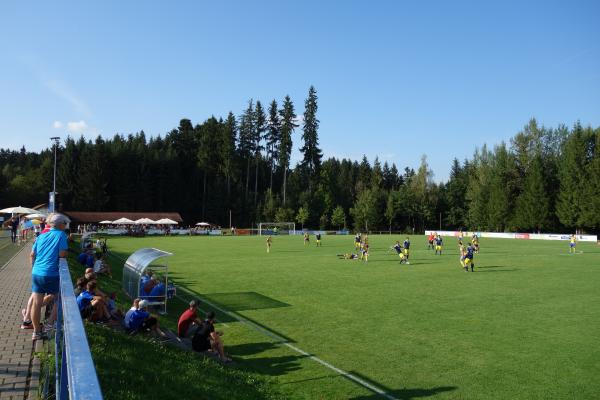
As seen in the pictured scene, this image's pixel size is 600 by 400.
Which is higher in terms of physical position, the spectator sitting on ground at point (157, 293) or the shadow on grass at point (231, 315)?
the spectator sitting on ground at point (157, 293)

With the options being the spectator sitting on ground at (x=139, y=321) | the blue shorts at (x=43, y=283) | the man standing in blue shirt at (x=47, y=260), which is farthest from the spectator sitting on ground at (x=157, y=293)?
the blue shorts at (x=43, y=283)

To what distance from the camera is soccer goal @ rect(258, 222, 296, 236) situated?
86.0 metres

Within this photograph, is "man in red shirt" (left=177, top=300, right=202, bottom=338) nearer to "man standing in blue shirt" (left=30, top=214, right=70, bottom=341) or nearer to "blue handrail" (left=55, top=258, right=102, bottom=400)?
"man standing in blue shirt" (left=30, top=214, right=70, bottom=341)

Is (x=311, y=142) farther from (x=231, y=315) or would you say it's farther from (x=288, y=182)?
(x=231, y=315)

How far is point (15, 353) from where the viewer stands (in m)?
7.04

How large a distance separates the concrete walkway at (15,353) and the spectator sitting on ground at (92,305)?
116 cm

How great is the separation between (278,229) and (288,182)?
1644cm

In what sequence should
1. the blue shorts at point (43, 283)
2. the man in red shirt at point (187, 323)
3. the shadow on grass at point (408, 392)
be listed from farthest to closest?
the man in red shirt at point (187, 323)
the shadow on grass at point (408, 392)
the blue shorts at point (43, 283)

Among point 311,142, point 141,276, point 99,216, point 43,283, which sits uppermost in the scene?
point 311,142

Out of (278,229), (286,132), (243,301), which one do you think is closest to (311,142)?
(286,132)

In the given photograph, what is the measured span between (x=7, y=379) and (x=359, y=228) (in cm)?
9861

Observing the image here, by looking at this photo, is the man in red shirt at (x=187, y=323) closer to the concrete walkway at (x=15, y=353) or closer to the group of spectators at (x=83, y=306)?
the group of spectators at (x=83, y=306)

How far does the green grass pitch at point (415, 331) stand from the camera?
8.84 meters

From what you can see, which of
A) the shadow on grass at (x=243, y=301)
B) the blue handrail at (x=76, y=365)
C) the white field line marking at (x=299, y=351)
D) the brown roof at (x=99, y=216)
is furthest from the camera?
the brown roof at (x=99, y=216)
